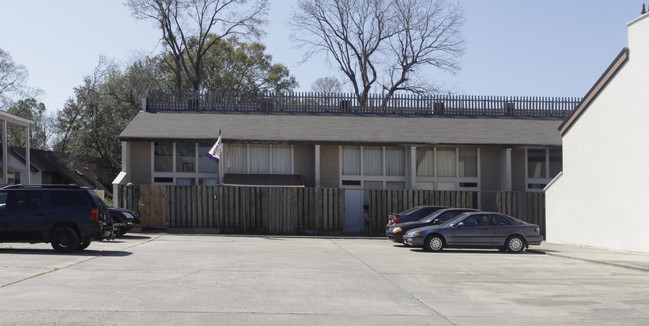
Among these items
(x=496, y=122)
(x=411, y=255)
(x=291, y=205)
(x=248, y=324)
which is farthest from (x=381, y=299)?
(x=496, y=122)

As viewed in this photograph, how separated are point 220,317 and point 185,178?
74.2 ft

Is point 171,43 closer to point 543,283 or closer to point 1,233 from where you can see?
point 1,233

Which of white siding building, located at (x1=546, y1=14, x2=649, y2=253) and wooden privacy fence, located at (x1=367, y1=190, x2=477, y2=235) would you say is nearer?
white siding building, located at (x1=546, y1=14, x2=649, y2=253)

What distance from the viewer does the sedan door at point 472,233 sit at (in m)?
20.0

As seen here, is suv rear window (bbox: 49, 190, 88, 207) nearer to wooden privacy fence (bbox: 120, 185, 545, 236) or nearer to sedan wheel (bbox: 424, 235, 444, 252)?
sedan wheel (bbox: 424, 235, 444, 252)

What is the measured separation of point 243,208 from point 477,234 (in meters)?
11.6

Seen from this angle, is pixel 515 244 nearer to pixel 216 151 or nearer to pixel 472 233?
pixel 472 233

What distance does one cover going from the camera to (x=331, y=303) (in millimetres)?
9984

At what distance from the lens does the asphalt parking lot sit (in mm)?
8836

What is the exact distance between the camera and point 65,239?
54.2 ft

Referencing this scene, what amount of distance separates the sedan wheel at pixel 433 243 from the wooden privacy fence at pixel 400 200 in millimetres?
8527

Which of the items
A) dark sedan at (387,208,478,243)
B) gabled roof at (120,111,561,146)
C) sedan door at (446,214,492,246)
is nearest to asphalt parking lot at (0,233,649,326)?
sedan door at (446,214,492,246)

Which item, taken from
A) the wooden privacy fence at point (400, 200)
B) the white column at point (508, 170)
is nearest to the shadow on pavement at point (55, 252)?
the wooden privacy fence at point (400, 200)

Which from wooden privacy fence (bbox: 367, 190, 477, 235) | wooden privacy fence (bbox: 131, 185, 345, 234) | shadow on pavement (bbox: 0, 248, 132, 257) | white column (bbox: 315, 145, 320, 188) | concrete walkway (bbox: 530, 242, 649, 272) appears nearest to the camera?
shadow on pavement (bbox: 0, 248, 132, 257)
